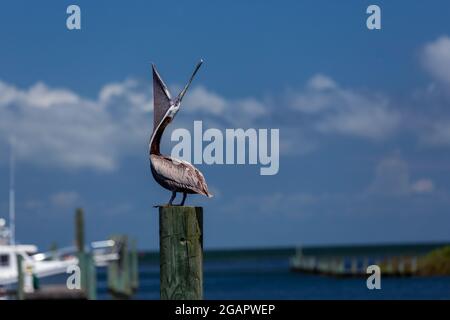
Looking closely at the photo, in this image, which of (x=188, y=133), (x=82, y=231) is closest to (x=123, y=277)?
(x=82, y=231)

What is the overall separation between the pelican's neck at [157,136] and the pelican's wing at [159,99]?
5 centimetres

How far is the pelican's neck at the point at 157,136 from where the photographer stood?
1118cm

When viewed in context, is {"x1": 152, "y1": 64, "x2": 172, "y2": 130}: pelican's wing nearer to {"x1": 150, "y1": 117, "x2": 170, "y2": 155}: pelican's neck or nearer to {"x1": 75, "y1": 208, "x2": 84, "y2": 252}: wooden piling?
{"x1": 150, "y1": 117, "x2": 170, "y2": 155}: pelican's neck

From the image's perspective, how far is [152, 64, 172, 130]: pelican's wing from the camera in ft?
36.8

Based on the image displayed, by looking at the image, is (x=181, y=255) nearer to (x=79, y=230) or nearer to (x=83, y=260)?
(x=83, y=260)

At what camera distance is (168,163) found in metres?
11.2

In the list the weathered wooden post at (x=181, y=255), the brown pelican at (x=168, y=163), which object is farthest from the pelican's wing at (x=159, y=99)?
the weathered wooden post at (x=181, y=255)

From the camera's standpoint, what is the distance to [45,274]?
5684cm

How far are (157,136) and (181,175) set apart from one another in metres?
0.46

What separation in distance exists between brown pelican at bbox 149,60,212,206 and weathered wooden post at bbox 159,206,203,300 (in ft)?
A: 1.82

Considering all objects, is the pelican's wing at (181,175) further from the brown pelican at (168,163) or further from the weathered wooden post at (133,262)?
the weathered wooden post at (133,262)

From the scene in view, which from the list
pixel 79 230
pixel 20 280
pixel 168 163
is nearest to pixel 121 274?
pixel 79 230
